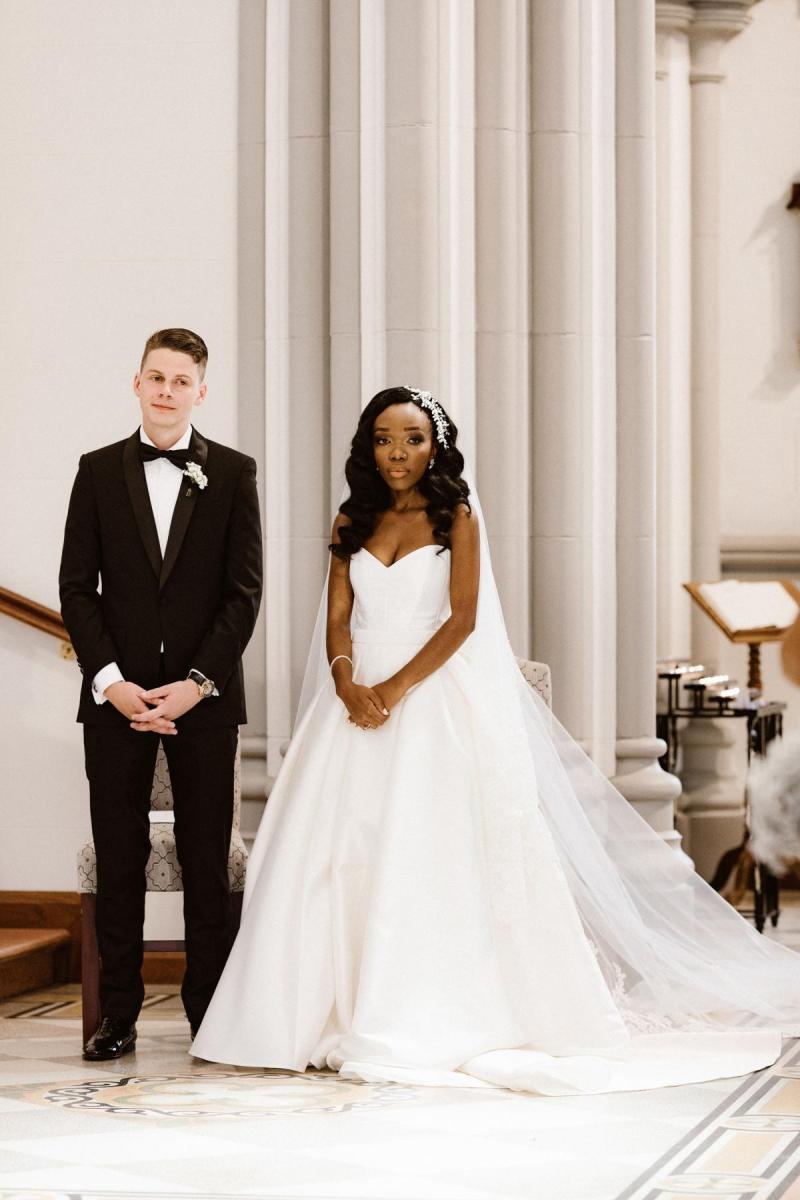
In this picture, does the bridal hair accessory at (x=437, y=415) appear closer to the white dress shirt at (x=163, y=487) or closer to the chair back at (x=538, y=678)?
the white dress shirt at (x=163, y=487)

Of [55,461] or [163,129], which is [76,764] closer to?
[55,461]

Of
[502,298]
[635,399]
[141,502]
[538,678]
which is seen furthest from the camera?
[635,399]

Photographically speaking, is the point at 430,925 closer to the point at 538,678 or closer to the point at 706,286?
the point at 538,678

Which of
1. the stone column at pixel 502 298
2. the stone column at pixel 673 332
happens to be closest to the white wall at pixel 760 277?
the stone column at pixel 673 332

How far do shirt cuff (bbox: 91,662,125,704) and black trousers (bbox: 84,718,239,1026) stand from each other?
92mm

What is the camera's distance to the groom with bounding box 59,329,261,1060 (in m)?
4.28

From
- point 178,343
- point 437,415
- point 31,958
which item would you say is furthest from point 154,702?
point 31,958

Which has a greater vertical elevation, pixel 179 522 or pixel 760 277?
pixel 760 277

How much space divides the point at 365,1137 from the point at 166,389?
196 centimetres

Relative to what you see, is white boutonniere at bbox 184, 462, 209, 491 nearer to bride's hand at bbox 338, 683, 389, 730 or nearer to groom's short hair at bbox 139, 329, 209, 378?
groom's short hair at bbox 139, 329, 209, 378

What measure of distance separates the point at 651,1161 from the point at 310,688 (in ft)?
5.82

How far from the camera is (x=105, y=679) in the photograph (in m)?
4.22

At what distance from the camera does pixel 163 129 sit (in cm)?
556

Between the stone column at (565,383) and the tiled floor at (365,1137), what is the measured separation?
174 cm
